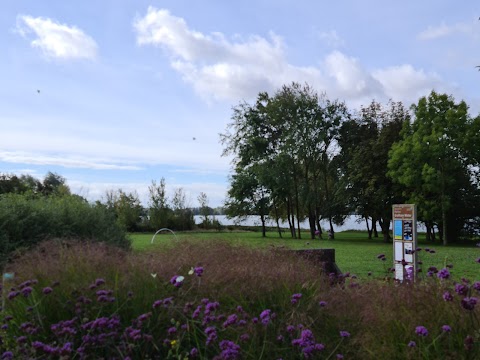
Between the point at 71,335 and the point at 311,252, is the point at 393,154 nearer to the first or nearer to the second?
the point at 311,252

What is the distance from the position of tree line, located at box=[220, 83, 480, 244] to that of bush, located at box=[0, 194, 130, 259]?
27.2 m

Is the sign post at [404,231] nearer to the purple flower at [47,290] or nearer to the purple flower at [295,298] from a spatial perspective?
the purple flower at [295,298]

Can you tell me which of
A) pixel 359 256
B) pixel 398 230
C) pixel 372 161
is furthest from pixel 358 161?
pixel 398 230

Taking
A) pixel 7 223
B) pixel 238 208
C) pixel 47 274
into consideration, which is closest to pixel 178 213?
pixel 238 208

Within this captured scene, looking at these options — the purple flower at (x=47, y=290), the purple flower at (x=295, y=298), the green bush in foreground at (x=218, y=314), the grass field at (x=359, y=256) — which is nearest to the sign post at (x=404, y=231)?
the grass field at (x=359, y=256)

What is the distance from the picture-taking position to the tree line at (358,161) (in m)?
34.3

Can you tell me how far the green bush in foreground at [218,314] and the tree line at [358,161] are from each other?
31229 millimetres

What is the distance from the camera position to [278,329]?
3395mm

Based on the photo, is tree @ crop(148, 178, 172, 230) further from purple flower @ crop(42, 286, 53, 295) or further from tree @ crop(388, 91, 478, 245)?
purple flower @ crop(42, 286, 53, 295)

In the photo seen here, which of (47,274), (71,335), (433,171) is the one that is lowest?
(71,335)

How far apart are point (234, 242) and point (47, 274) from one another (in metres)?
2.72

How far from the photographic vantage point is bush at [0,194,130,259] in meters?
8.27

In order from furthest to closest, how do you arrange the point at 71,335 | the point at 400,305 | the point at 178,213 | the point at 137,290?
the point at 178,213 < the point at 137,290 < the point at 400,305 < the point at 71,335

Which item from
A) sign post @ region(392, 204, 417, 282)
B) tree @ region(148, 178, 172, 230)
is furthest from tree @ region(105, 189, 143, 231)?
sign post @ region(392, 204, 417, 282)
